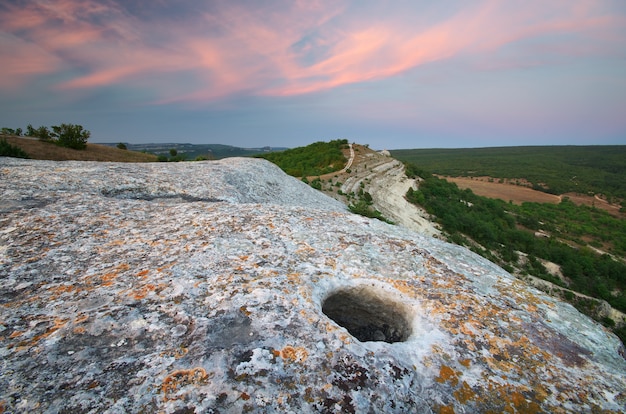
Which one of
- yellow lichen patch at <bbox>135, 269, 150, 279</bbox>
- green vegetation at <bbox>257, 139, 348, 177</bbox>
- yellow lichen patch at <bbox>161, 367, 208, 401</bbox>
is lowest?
yellow lichen patch at <bbox>161, 367, 208, 401</bbox>

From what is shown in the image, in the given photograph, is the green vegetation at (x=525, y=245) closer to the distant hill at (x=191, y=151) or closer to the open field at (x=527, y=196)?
the open field at (x=527, y=196)

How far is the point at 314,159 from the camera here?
3406 centimetres

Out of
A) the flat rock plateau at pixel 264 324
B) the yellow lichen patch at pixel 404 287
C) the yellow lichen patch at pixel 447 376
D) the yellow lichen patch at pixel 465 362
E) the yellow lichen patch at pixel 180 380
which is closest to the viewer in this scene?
the yellow lichen patch at pixel 180 380

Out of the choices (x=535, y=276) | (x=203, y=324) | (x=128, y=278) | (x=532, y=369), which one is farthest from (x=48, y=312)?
(x=535, y=276)

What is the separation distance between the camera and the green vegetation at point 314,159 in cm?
2936

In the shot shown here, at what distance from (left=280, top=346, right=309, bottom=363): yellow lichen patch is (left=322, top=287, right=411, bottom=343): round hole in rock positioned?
1314 millimetres

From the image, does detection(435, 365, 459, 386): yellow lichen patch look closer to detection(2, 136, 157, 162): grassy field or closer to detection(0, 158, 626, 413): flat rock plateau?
detection(0, 158, 626, 413): flat rock plateau

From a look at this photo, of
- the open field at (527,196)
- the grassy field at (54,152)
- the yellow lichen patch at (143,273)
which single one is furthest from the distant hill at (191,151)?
the yellow lichen patch at (143,273)

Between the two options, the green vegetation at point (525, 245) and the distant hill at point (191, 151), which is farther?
the distant hill at point (191, 151)

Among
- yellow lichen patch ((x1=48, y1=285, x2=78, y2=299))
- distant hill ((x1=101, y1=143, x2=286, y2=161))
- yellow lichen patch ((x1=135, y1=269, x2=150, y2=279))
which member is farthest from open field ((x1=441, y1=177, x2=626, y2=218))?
yellow lichen patch ((x1=48, y1=285, x2=78, y2=299))

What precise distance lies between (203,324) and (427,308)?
2749mm

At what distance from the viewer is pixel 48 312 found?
2998 mm

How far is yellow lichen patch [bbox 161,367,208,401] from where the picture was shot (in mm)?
2300

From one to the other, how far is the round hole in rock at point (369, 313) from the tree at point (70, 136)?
42.9 m
